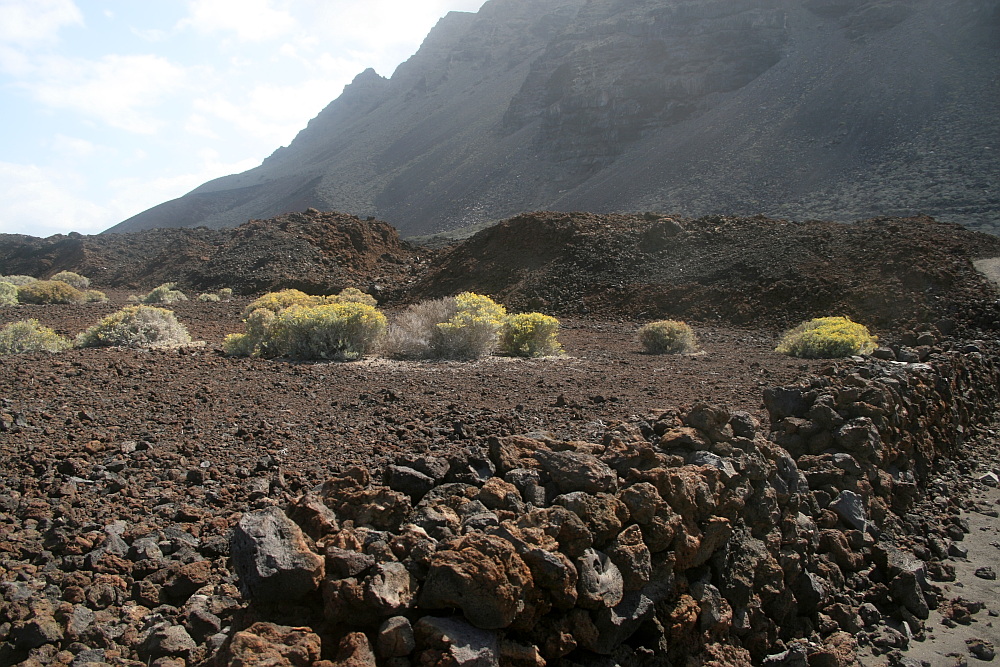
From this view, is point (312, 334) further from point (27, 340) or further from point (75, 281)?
point (75, 281)

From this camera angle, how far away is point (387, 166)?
83375 mm

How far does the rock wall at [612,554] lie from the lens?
253 cm

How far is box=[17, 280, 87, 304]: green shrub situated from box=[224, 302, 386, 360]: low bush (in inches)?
492

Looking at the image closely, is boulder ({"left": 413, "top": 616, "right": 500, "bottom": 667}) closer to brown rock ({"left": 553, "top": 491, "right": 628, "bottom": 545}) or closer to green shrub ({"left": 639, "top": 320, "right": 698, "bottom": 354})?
brown rock ({"left": 553, "top": 491, "right": 628, "bottom": 545})

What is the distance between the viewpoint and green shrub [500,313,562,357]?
11.3 m

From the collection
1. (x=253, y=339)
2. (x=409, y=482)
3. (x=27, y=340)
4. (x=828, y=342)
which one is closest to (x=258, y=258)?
(x=27, y=340)

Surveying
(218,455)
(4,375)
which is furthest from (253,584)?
(4,375)

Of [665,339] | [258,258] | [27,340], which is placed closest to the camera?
[27,340]

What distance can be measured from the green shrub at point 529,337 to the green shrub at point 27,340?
6617 mm

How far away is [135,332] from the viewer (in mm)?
10844

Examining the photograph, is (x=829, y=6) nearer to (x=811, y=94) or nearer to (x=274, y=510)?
(x=811, y=94)

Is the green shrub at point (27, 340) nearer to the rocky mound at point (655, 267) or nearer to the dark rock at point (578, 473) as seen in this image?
the dark rock at point (578, 473)

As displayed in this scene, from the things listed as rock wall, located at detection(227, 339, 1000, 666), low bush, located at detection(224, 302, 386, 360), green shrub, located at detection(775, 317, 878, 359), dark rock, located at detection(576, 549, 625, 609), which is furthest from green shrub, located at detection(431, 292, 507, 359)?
dark rock, located at detection(576, 549, 625, 609)

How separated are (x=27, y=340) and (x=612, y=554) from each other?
10.2 m
